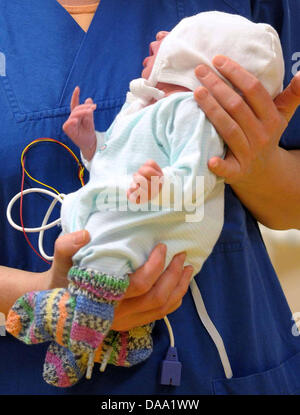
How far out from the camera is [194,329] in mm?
944

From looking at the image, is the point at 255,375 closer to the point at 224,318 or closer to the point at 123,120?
the point at 224,318

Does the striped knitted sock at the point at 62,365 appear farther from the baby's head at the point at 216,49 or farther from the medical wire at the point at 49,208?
the baby's head at the point at 216,49

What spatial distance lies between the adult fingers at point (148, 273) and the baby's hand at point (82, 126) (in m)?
0.24

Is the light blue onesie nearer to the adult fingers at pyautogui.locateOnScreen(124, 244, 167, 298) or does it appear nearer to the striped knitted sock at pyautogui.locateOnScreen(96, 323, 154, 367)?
the adult fingers at pyautogui.locateOnScreen(124, 244, 167, 298)

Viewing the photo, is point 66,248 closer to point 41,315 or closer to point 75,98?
point 41,315

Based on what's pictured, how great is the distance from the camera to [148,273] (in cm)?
77

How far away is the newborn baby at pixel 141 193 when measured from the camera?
2.46ft

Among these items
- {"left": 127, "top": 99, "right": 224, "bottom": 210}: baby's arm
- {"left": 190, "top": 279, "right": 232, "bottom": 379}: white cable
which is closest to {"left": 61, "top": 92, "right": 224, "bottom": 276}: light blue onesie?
{"left": 127, "top": 99, "right": 224, "bottom": 210}: baby's arm

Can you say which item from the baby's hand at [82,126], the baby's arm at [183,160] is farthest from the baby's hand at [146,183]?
the baby's hand at [82,126]

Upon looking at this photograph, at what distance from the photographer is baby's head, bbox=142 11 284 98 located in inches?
32.6

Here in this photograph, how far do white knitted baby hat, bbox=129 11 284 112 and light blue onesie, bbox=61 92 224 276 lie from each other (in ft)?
0.15

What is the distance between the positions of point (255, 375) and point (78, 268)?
0.42 metres

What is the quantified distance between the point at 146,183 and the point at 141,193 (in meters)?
Answer: 0.02
